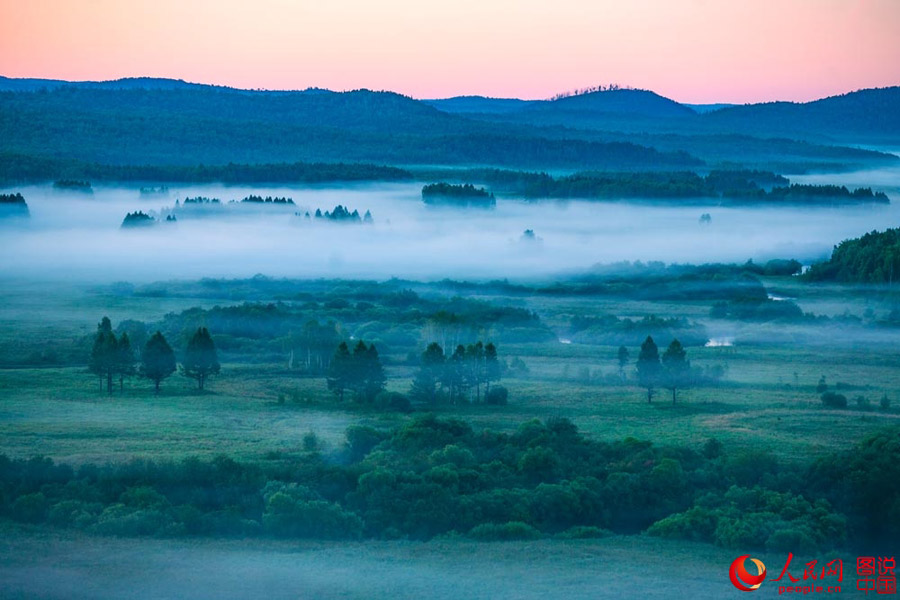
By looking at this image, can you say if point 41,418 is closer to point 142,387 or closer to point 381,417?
point 142,387

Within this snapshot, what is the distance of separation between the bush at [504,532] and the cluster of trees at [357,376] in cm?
1426

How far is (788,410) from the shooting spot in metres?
39.4

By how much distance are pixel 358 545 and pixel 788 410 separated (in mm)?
18518

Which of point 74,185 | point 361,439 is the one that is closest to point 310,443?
point 361,439

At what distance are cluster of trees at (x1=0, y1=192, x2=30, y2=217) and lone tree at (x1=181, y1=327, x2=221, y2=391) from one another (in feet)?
258

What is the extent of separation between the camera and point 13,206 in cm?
11700

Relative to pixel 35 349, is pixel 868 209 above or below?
above

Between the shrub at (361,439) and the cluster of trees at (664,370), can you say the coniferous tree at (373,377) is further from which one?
the cluster of trees at (664,370)

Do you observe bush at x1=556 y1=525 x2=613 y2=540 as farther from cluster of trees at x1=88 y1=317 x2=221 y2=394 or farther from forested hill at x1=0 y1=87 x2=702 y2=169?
forested hill at x1=0 y1=87 x2=702 y2=169

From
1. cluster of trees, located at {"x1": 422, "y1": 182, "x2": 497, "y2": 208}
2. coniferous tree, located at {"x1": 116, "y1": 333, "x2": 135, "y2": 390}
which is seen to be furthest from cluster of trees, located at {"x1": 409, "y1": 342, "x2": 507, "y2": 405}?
cluster of trees, located at {"x1": 422, "y1": 182, "x2": 497, "y2": 208}

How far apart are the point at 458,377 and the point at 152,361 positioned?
10.1 metres

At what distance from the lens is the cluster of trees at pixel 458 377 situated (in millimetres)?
41062

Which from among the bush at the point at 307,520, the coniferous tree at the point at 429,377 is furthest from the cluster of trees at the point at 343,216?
the bush at the point at 307,520

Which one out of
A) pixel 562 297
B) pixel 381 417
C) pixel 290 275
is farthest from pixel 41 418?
pixel 290 275
